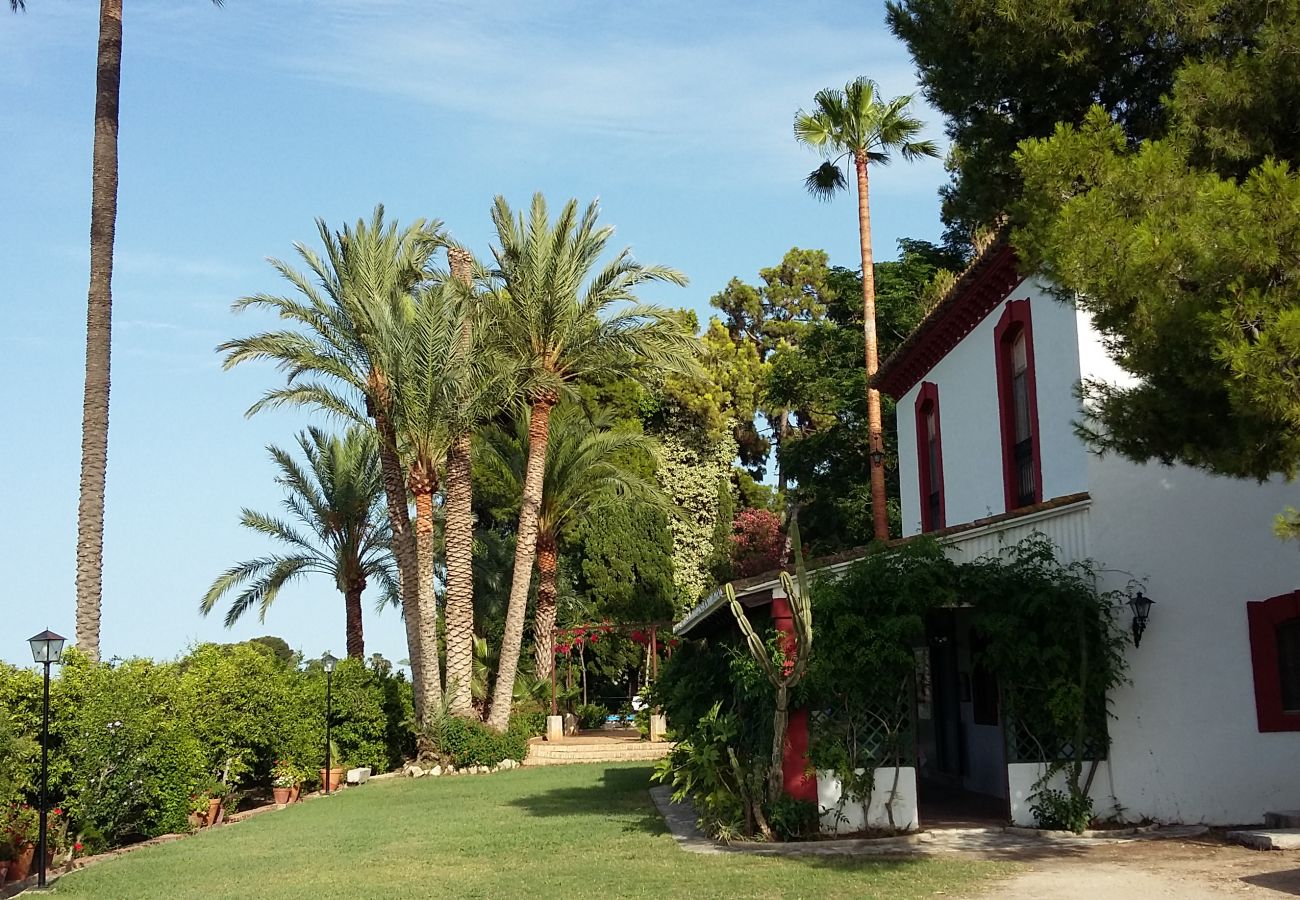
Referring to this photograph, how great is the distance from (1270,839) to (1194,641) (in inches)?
94.4

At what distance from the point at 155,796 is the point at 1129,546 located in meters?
12.8

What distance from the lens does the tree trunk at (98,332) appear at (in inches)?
759

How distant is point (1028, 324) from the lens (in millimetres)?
15422

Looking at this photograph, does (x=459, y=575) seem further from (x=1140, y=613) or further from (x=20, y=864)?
(x=1140, y=613)

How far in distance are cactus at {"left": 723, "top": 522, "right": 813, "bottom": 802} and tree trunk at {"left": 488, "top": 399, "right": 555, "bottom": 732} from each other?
45.9 feet

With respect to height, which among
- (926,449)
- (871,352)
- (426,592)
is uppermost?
(871,352)

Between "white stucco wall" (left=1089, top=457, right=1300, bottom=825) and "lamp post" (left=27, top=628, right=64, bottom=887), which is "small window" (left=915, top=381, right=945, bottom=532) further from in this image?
"lamp post" (left=27, top=628, right=64, bottom=887)

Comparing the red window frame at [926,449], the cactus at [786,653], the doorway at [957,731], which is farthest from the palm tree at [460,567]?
the cactus at [786,653]

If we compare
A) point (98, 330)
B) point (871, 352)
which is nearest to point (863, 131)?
point (871, 352)

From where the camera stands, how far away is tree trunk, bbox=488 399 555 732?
86.9ft

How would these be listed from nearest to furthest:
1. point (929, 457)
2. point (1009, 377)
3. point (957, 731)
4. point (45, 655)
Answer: point (45, 655) < point (1009, 377) < point (957, 731) < point (929, 457)

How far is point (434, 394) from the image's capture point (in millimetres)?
24984

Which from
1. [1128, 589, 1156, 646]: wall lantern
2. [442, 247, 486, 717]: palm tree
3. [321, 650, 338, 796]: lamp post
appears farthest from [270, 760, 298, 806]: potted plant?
[1128, 589, 1156, 646]: wall lantern

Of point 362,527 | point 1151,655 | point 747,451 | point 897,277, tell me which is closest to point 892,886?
point 1151,655
